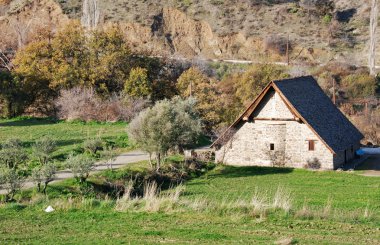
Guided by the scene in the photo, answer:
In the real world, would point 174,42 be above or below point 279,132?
above

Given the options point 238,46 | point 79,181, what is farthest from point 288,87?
point 238,46

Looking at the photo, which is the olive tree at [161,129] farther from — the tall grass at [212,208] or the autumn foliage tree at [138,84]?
the autumn foliage tree at [138,84]

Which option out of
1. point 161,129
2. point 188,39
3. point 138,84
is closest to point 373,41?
point 188,39

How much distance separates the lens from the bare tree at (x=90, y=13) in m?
86.9

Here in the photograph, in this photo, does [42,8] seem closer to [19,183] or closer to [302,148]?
[302,148]

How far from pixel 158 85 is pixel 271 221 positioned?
3667 centimetres

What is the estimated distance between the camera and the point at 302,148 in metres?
40.4

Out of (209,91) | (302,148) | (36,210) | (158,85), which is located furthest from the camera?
(158,85)

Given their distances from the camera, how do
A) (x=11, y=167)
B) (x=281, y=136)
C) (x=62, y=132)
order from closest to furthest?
1. (x=11, y=167)
2. (x=281, y=136)
3. (x=62, y=132)

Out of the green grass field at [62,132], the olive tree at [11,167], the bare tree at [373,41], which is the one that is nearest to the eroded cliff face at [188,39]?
the bare tree at [373,41]

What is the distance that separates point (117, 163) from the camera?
37.9m

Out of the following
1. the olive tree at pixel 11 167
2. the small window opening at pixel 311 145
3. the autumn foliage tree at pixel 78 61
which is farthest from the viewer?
the autumn foliage tree at pixel 78 61

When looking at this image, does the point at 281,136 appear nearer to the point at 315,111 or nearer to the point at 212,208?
the point at 315,111

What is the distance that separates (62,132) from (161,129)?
11.7m
